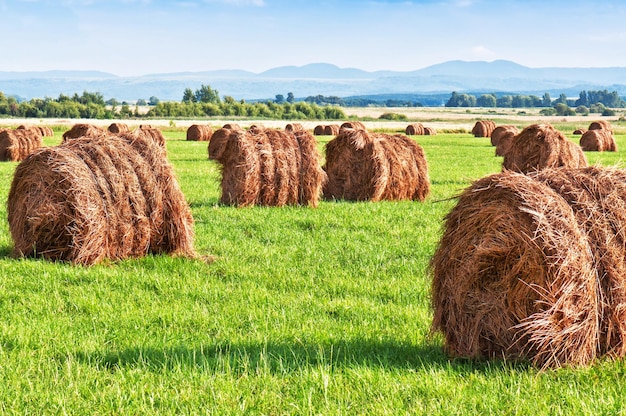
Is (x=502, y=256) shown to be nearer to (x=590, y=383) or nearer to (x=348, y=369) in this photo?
(x=590, y=383)

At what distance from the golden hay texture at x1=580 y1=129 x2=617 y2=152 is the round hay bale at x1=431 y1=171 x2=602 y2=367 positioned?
114ft

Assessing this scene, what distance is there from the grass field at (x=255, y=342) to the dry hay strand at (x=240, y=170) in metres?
4.43

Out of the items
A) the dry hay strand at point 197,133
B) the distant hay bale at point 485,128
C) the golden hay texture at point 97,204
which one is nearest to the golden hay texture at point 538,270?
the golden hay texture at point 97,204

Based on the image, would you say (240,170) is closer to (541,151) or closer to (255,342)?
(255,342)

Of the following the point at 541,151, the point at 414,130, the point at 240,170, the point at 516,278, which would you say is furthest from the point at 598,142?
the point at 516,278

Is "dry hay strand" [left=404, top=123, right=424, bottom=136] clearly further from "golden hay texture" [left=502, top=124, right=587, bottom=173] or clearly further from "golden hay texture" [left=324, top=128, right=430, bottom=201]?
"golden hay texture" [left=324, top=128, right=430, bottom=201]

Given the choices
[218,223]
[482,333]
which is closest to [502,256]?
[482,333]

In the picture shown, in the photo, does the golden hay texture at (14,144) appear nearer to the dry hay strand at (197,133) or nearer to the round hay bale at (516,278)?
the dry hay strand at (197,133)

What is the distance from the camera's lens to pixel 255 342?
271 inches

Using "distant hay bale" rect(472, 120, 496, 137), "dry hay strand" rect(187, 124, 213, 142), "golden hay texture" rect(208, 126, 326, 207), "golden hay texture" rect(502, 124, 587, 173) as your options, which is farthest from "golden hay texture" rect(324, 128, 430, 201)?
"distant hay bale" rect(472, 120, 496, 137)

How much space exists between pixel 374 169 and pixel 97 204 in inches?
348

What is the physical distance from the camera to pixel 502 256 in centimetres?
639

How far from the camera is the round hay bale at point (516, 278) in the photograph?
600 cm

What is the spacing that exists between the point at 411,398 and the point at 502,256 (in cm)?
158
